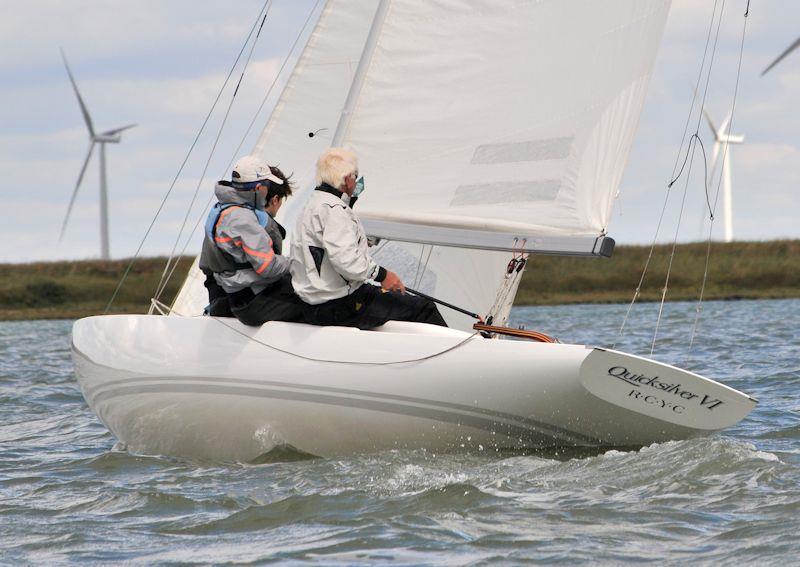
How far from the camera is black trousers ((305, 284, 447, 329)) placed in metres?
7.58

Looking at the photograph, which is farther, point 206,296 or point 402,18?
point 206,296

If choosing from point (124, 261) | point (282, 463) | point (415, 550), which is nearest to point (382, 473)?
point (282, 463)

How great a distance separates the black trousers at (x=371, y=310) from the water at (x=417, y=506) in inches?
34.1

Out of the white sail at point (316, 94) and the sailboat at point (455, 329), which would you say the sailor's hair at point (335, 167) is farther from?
the white sail at point (316, 94)

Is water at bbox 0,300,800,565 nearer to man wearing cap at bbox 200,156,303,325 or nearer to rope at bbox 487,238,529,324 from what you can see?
man wearing cap at bbox 200,156,303,325

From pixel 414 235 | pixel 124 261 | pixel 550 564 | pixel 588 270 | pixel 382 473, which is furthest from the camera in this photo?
pixel 124 261

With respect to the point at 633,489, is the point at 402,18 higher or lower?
higher

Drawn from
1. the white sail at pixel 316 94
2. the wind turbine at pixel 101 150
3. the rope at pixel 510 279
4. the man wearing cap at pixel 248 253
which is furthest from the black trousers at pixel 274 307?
the wind turbine at pixel 101 150

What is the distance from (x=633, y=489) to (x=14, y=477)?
4116mm

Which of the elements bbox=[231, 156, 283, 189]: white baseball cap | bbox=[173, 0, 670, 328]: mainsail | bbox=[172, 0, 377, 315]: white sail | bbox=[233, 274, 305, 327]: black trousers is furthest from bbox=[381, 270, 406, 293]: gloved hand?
bbox=[172, 0, 377, 315]: white sail

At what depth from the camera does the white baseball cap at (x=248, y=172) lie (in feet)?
25.6

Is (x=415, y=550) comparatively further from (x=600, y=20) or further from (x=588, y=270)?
(x=588, y=270)

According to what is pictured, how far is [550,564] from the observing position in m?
5.17

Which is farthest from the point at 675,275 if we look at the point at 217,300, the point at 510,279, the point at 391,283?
the point at 391,283
